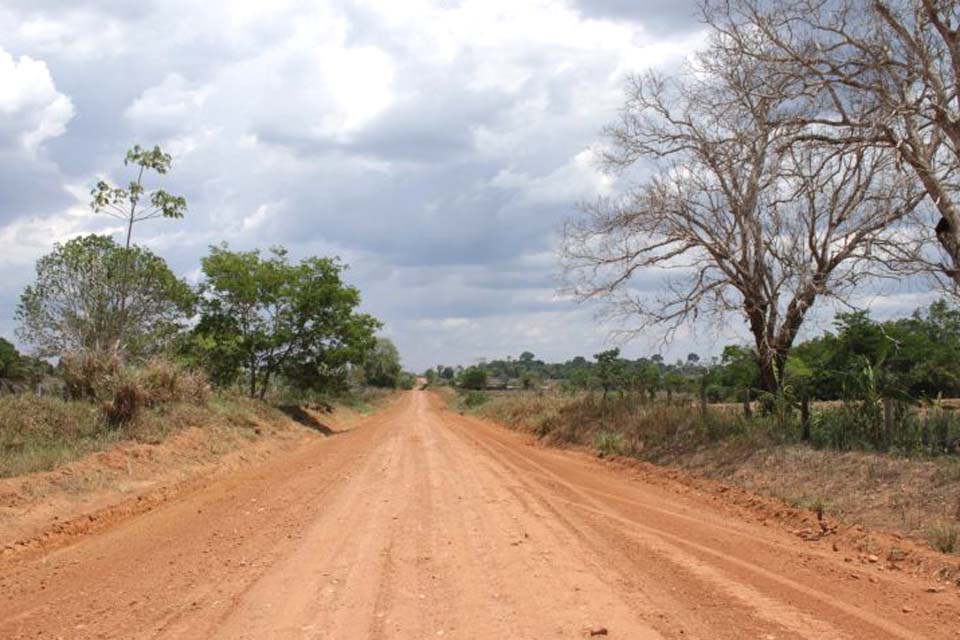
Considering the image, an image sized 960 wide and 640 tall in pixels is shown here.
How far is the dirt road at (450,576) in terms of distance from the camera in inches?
247

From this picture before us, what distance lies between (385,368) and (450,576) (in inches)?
4388

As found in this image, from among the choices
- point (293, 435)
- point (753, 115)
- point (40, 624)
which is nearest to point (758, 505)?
point (753, 115)

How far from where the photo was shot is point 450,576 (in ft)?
24.6

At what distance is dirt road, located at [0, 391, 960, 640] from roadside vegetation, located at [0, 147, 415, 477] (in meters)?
5.29

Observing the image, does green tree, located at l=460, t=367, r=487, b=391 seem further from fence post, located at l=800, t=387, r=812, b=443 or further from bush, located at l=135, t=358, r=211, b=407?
fence post, located at l=800, t=387, r=812, b=443

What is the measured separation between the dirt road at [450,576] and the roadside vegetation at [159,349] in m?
5.29

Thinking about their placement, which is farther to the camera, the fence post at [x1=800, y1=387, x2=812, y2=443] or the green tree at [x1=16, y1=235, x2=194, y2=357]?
the green tree at [x1=16, y1=235, x2=194, y2=357]

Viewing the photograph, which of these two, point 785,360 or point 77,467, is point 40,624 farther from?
point 785,360

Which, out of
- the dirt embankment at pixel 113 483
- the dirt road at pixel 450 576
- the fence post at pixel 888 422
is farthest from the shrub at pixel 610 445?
the dirt embankment at pixel 113 483

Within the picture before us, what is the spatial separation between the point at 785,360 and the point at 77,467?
1600cm

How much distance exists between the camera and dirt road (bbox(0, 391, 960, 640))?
627 cm

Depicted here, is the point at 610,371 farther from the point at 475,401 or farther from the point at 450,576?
the point at 475,401

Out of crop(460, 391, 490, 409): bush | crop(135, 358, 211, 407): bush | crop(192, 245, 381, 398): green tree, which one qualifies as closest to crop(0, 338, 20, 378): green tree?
crop(192, 245, 381, 398): green tree

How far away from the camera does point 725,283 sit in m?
21.0
